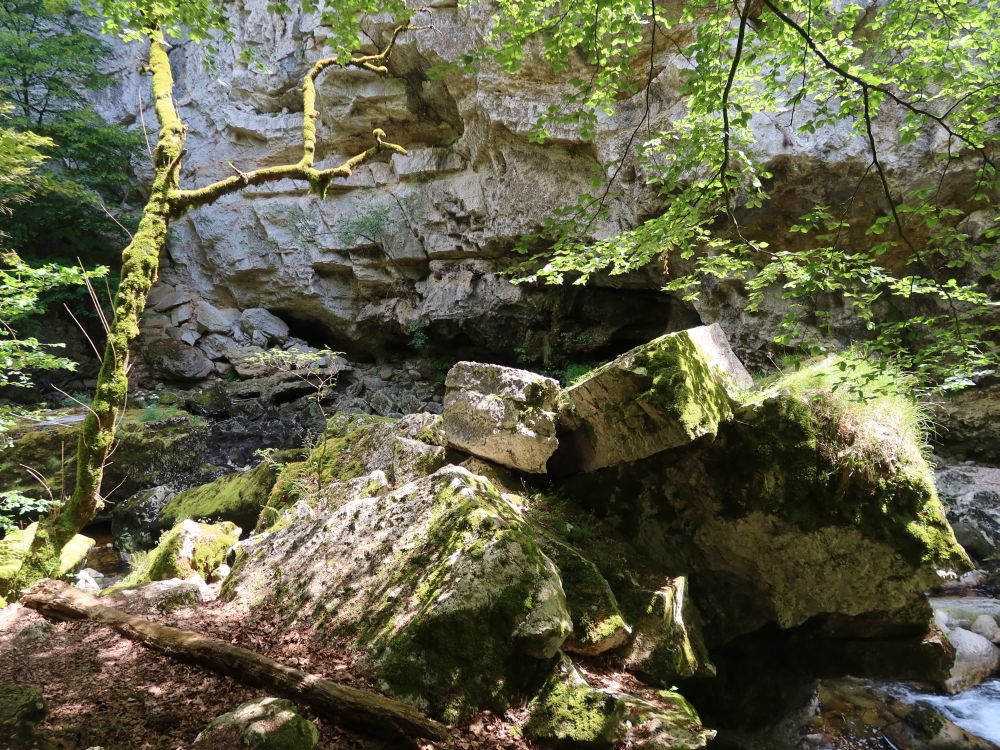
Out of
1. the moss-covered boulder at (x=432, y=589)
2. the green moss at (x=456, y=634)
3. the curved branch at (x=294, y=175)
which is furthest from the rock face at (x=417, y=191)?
the green moss at (x=456, y=634)

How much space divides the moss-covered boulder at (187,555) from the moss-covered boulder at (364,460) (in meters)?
0.50

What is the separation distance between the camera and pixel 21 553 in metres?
4.61

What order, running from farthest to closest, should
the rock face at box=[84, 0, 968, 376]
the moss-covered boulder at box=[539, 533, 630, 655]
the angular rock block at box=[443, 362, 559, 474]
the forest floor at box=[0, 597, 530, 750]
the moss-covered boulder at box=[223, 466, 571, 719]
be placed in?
the rock face at box=[84, 0, 968, 376], the angular rock block at box=[443, 362, 559, 474], the moss-covered boulder at box=[539, 533, 630, 655], the moss-covered boulder at box=[223, 466, 571, 719], the forest floor at box=[0, 597, 530, 750]

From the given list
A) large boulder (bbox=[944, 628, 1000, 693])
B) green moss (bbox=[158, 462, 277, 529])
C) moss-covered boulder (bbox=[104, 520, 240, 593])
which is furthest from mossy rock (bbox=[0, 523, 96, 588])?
large boulder (bbox=[944, 628, 1000, 693])

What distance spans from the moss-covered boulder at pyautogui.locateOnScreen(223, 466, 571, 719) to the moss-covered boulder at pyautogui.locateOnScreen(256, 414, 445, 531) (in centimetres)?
116

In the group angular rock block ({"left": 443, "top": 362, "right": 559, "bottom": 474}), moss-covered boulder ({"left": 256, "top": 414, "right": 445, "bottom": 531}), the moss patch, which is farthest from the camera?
moss-covered boulder ({"left": 256, "top": 414, "right": 445, "bottom": 531})

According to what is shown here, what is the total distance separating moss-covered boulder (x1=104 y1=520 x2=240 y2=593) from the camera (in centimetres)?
472

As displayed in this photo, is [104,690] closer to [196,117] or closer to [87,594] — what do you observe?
[87,594]

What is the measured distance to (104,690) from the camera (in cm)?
243

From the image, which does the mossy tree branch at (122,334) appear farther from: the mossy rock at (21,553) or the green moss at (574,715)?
the green moss at (574,715)

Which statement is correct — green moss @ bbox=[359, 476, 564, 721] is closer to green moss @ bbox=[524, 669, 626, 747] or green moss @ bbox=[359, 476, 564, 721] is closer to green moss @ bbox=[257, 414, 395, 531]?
green moss @ bbox=[524, 669, 626, 747]

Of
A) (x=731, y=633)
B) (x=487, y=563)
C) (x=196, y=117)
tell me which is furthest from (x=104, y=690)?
(x=196, y=117)

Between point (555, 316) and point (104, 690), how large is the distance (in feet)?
45.7

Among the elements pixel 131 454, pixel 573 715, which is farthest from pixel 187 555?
pixel 131 454
